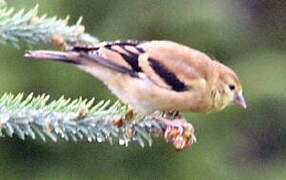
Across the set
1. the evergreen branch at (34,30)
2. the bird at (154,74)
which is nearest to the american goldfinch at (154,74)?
the bird at (154,74)

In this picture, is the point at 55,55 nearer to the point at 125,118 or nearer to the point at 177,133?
the point at 125,118

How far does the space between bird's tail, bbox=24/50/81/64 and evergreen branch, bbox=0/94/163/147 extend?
0.46 feet

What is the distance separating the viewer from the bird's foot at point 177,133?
369cm

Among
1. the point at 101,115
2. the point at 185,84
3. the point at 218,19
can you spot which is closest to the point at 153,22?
the point at 218,19

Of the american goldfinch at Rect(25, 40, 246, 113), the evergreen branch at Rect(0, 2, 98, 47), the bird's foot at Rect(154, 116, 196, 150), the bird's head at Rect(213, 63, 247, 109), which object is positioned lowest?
the bird's foot at Rect(154, 116, 196, 150)

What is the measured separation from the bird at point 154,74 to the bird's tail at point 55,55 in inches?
3.7

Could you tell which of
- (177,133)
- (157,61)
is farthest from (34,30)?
(157,61)

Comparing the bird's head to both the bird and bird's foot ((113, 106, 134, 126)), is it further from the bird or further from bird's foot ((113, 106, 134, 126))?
bird's foot ((113, 106, 134, 126))

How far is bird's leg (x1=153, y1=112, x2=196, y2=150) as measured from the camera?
3686 mm

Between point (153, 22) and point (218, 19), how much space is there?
399mm

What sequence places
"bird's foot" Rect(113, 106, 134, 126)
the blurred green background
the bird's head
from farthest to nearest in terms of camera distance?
the blurred green background
the bird's head
"bird's foot" Rect(113, 106, 134, 126)

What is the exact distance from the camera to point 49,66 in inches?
230

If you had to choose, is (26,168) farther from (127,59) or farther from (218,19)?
(127,59)

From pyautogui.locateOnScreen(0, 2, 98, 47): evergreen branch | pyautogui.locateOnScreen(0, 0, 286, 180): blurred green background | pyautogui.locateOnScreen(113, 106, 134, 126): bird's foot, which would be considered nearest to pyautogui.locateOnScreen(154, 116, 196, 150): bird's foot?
pyautogui.locateOnScreen(113, 106, 134, 126): bird's foot
